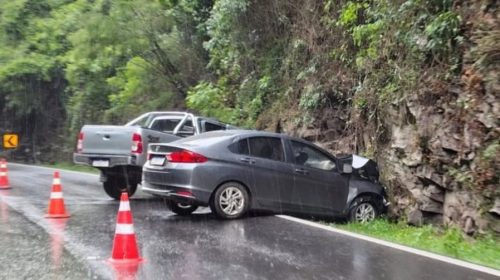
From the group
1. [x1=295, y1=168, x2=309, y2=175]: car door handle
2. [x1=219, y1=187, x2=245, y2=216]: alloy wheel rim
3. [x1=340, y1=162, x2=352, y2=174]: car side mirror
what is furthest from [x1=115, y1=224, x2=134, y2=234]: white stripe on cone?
[x1=340, y1=162, x2=352, y2=174]: car side mirror

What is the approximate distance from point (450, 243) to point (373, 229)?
6.32 feet

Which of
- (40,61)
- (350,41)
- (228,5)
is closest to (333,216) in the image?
(350,41)

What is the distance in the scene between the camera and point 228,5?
59.1 ft

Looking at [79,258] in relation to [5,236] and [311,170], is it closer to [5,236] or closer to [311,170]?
[5,236]

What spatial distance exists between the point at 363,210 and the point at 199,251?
186 inches

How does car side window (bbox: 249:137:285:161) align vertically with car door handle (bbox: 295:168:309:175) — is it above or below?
above

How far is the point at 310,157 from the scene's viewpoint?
11406 millimetres

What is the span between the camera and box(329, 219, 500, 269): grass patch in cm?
812

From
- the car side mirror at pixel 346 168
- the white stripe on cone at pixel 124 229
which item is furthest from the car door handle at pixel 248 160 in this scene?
the white stripe on cone at pixel 124 229

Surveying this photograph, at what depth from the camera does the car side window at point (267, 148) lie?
10.9m

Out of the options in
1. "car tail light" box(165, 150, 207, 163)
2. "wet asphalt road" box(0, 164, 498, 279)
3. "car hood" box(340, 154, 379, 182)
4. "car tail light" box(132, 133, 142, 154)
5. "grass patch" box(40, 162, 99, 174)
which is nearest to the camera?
"wet asphalt road" box(0, 164, 498, 279)

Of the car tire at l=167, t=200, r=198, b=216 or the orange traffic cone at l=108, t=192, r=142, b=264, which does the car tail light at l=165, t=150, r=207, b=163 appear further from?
the orange traffic cone at l=108, t=192, r=142, b=264

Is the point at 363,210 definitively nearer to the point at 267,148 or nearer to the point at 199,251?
the point at 267,148

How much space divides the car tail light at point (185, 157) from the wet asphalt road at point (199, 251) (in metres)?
1.00
